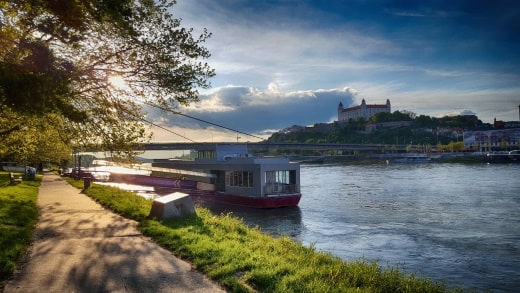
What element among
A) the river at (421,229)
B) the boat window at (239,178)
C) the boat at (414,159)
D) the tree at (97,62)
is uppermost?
the tree at (97,62)

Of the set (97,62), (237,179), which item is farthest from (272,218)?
(97,62)

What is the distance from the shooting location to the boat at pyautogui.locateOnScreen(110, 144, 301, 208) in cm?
3931

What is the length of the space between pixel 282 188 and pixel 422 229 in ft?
49.5

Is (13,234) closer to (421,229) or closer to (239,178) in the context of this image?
(421,229)

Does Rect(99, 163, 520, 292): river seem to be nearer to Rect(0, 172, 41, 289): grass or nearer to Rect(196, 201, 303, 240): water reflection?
Rect(196, 201, 303, 240): water reflection

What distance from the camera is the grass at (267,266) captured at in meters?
8.16

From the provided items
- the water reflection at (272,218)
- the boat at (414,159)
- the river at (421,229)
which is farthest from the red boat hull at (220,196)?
the boat at (414,159)

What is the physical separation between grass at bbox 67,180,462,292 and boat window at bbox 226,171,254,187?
2645 centimetres

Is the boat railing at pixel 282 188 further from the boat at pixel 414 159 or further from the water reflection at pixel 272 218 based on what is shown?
the boat at pixel 414 159

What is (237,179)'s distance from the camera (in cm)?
4225

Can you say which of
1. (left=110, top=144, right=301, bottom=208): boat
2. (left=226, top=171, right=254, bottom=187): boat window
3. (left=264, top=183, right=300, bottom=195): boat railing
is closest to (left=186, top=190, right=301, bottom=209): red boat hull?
(left=110, top=144, right=301, bottom=208): boat

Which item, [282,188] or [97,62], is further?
[282,188]

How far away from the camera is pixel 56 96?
9977mm

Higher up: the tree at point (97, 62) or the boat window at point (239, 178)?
the tree at point (97, 62)
